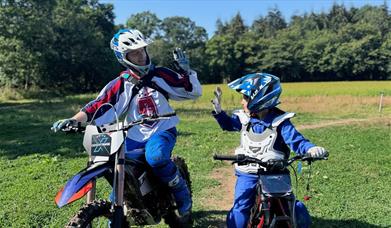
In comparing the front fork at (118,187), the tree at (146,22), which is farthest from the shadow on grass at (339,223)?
the tree at (146,22)

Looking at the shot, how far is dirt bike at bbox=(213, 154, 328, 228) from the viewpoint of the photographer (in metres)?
3.61

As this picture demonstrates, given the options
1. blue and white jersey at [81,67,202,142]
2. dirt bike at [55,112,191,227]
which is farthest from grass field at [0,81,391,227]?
dirt bike at [55,112,191,227]

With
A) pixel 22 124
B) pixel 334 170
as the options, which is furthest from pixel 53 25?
pixel 334 170

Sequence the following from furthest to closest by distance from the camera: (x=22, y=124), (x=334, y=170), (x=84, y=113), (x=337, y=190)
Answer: (x=22, y=124), (x=334, y=170), (x=337, y=190), (x=84, y=113)

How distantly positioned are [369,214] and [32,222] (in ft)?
14.7

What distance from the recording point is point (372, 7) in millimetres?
111062

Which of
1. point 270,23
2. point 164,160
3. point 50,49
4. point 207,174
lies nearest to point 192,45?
point 270,23

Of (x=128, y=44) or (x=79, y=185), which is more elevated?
(x=128, y=44)

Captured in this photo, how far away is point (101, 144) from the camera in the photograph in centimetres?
374

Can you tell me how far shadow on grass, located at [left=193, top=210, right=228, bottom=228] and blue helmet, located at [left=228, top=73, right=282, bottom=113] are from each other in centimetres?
216

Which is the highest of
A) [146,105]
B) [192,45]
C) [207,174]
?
[192,45]

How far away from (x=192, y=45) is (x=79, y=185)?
9462 centimetres

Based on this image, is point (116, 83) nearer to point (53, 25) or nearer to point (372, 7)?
point (53, 25)

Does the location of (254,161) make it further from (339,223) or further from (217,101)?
(339,223)
